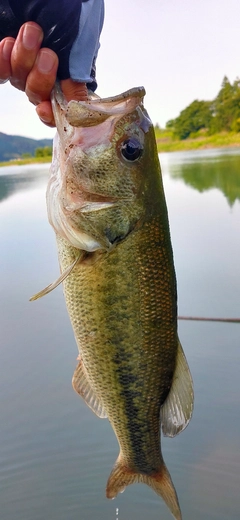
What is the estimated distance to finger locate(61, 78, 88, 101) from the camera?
1707 mm

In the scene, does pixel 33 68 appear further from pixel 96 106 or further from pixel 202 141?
pixel 202 141

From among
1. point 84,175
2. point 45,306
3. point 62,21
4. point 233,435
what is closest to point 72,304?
point 84,175

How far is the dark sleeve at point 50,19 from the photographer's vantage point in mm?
1478

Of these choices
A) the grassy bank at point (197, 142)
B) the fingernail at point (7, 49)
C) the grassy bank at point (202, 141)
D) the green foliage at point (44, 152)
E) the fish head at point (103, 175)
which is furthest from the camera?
the green foliage at point (44, 152)

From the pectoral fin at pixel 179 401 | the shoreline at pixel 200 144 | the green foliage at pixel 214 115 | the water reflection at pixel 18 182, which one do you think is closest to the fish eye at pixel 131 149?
the pectoral fin at pixel 179 401

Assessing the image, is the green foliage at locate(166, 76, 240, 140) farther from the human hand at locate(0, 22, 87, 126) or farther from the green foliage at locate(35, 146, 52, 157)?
the human hand at locate(0, 22, 87, 126)

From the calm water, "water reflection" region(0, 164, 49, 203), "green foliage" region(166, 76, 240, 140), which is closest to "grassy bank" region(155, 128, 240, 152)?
"green foliage" region(166, 76, 240, 140)

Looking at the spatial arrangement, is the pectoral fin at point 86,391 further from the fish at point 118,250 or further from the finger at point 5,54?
the finger at point 5,54

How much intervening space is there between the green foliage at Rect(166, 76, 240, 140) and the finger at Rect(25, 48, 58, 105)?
57291 mm

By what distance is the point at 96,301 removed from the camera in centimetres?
180

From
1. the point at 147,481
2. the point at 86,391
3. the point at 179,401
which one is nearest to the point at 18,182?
the point at 86,391

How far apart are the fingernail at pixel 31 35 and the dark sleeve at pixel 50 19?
0.02 m

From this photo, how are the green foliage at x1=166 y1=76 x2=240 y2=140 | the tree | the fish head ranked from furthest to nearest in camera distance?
the tree < the green foliage at x1=166 y1=76 x2=240 y2=140 < the fish head

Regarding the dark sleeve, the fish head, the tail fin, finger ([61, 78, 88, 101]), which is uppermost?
the dark sleeve
